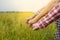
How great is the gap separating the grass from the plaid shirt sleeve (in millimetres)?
96

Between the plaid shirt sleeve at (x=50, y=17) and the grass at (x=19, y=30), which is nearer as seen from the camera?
the plaid shirt sleeve at (x=50, y=17)

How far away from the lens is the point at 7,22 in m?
1.47

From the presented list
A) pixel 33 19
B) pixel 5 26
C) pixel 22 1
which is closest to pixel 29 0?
pixel 22 1

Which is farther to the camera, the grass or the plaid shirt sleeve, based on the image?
the grass

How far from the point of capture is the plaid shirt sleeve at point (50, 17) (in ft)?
4.25

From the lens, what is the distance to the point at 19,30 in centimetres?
146

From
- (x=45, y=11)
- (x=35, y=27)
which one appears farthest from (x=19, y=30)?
(x=45, y=11)

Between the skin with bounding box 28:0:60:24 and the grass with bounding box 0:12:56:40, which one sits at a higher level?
the skin with bounding box 28:0:60:24

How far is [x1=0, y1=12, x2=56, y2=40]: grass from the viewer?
1.46 metres

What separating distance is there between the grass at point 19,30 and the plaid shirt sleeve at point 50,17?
0.10m

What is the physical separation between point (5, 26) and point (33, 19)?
23 cm

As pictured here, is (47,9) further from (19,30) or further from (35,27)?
(19,30)

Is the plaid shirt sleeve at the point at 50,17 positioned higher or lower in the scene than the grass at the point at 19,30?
higher

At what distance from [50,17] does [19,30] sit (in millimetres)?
285
